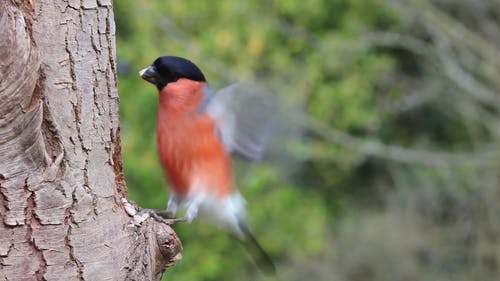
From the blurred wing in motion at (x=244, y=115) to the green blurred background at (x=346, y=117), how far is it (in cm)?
332

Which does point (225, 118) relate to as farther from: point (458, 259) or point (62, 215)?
point (458, 259)

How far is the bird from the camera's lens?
3.40 metres

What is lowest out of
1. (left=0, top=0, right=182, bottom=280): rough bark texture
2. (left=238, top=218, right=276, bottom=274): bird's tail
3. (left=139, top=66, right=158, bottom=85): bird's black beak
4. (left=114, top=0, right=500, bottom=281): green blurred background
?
(left=114, top=0, right=500, bottom=281): green blurred background

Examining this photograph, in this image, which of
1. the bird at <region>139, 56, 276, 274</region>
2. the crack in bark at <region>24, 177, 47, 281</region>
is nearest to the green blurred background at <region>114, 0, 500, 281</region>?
the bird at <region>139, 56, 276, 274</region>

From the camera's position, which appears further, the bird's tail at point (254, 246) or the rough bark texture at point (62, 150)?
the bird's tail at point (254, 246)

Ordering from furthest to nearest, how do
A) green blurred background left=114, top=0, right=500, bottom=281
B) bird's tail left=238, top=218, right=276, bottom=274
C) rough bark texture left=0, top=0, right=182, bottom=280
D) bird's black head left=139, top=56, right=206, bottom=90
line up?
green blurred background left=114, top=0, right=500, bottom=281 → bird's tail left=238, top=218, right=276, bottom=274 → bird's black head left=139, top=56, right=206, bottom=90 → rough bark texture left=0, top=0, right=182, bottom=280

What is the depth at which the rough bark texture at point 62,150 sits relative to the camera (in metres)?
2.19

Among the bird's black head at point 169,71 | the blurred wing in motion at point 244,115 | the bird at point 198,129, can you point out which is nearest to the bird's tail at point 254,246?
the bird at point 198,129

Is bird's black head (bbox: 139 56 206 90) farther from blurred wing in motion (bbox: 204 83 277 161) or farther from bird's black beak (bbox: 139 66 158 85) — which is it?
blurred wing in motion (bbox: 204 83 277 161)

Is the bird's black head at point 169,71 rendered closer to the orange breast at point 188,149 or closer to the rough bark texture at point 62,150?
the orange breast at point 188,149

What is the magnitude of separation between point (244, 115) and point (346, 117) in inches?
231

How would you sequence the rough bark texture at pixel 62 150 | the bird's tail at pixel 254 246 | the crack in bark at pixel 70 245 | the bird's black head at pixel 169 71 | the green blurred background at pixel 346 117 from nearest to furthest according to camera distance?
the rough bark texture at pixel 62 150 → the crack in bark at pixel 70 245 → the bird's black head at pixel 169 71 → the bird's tail at pixel 254 246 → the green blurred background at pixel 346 117

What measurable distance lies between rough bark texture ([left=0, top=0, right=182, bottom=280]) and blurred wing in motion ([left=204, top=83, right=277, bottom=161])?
921 mm

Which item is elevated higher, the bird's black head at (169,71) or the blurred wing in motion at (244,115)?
the bird's black head at (169,71)
